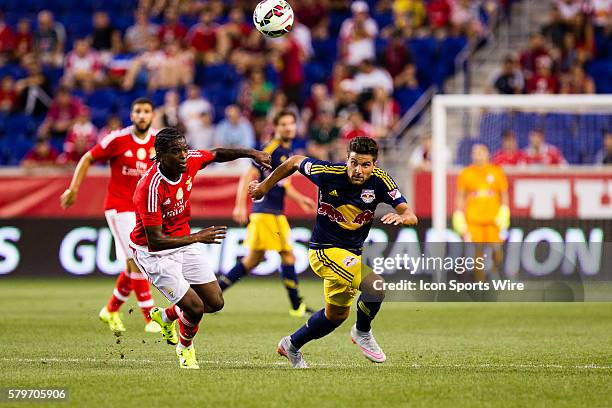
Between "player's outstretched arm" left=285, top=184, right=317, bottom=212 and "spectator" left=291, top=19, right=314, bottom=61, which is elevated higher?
"spectator" left=291, top=19, right=314, bottom=61

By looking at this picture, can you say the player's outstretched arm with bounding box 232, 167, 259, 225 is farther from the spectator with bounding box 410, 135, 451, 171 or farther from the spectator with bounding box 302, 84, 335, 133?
the spectator with bounding box 302, 84, 335, 133

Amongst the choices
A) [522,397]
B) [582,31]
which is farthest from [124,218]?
[582,31]

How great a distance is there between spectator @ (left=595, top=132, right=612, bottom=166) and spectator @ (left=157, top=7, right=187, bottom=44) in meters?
8.68

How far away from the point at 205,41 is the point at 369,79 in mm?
3648

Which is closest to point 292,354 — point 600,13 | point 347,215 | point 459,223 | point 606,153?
point 347,215

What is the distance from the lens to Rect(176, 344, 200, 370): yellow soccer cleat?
906 centimetres

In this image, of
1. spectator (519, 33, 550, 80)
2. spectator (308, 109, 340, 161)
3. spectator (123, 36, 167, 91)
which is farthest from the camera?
spectator (123, 36, 167, 91)

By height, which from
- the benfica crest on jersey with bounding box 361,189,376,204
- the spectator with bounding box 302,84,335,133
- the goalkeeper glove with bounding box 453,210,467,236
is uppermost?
the benfica crest on jersey with bounding box 361,189,376,204

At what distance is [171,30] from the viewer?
878 inches

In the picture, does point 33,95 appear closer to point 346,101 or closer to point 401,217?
point 346,101

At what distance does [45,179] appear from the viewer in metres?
18.7

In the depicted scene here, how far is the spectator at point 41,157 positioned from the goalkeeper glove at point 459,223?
6.85 meters

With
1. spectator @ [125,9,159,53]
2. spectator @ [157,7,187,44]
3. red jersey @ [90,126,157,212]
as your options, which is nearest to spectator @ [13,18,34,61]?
spectator @ [125,9,159,53]

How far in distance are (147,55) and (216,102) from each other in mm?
1583
